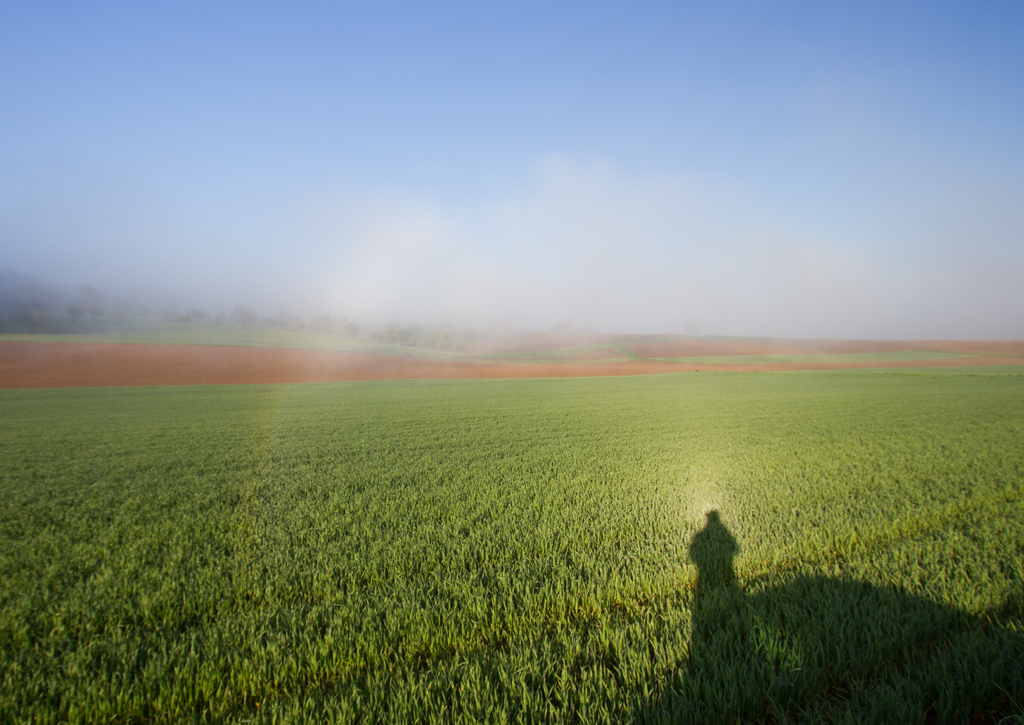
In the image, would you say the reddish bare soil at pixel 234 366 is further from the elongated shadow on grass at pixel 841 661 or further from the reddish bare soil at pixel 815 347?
the elongated shadow on grass at pixel 841 661

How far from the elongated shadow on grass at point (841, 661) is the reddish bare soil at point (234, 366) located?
4502cm

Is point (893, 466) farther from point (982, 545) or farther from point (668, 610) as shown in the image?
point (668, 610)

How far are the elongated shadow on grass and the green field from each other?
0.02 metres

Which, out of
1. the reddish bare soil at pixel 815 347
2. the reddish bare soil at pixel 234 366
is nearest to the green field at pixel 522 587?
the reddish bare soil at pixel 234 366

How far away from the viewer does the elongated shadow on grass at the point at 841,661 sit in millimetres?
2791

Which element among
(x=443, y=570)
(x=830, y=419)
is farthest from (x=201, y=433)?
(x=830, y=419)

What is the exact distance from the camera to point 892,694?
278 cm

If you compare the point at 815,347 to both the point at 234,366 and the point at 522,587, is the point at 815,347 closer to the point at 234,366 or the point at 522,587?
the point at 234,366

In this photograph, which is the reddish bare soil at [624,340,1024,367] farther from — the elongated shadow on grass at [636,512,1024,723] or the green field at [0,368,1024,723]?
the elongated shadow on grass at [636,512,1024,723]

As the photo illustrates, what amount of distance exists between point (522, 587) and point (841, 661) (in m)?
2.54

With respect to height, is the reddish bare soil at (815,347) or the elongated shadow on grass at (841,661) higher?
the reddish bare soil at (815,347)

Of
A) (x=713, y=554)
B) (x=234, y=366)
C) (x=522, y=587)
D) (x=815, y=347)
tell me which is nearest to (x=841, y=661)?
(x=713, y=554)

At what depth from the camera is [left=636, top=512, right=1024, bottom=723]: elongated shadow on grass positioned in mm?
2791

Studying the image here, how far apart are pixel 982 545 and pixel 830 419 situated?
13.3 m
